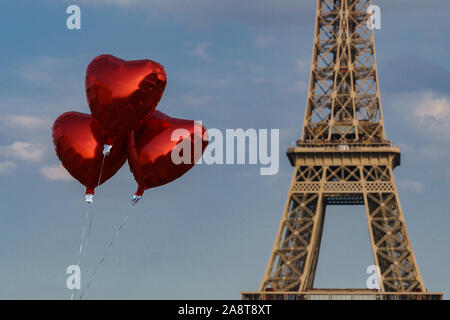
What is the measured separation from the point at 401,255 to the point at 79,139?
37056 millimetres

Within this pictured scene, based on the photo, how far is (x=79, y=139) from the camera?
2352 cm

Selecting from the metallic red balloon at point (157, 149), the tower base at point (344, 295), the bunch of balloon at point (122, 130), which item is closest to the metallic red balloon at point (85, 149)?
the bunch of balloon at point (122, 130)

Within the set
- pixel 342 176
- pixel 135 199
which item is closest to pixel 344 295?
pixel 342 176

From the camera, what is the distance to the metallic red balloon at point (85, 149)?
2344 centimetres

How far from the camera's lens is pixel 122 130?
2306 cm

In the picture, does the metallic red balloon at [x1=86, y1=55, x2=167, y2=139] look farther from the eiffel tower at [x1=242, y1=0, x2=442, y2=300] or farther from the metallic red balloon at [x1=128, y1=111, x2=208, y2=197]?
the eiffel tower at [x1=242, y1=0, x2=442, y2=300]

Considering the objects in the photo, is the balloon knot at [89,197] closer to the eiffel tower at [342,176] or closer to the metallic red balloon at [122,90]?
the metallic red balloon at [122,90]

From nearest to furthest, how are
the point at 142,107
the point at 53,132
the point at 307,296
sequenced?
the point at 142,107 → the point at 53,132 → the point at 307,296

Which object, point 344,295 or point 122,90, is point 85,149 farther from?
point 344,295

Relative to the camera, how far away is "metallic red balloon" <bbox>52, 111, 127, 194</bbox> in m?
23.4

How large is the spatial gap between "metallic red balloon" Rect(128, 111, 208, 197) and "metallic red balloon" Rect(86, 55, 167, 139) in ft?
1.46
